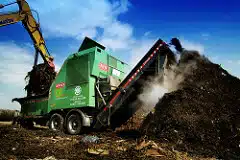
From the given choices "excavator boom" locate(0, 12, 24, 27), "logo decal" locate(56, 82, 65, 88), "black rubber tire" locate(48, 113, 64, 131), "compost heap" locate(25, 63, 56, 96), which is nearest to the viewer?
"black rubber tire" locate(48, 113, 64, 131)

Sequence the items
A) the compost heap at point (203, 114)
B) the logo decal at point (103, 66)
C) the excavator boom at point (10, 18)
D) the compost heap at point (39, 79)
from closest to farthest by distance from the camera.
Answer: the compost heap at point (203, 114) < the logo decal at point (103, 66) < the compost heap at point (39, 79) < the excavator boom at point (10, 18)

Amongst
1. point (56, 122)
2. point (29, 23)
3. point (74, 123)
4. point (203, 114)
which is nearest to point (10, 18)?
point (29, 23)

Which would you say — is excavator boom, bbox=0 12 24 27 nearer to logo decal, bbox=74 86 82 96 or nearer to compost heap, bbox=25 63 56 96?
compost heap, bbox=25 63 56 96

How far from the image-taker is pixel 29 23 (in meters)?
12.9

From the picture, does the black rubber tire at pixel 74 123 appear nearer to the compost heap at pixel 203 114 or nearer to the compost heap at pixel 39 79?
the compost heap at pixel 39 79

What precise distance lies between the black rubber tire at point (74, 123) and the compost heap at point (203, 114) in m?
2.88

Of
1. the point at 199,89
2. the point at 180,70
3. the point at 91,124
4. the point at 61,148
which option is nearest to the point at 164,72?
the point at 180,70

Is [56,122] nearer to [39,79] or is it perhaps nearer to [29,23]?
[39,79]

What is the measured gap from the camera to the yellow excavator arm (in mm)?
12445

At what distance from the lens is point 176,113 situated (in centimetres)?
611

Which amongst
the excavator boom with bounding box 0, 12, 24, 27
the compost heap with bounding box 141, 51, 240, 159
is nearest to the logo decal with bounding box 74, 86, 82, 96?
the compost heap with bounding box 141, 51, 240, 159

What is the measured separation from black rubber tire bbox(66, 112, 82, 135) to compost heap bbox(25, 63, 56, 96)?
7.62 ft

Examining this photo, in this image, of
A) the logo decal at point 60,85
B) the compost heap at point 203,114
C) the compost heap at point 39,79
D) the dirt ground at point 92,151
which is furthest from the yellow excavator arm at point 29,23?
the compost heap at point 203,114

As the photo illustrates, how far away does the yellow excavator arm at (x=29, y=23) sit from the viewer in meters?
12.4
